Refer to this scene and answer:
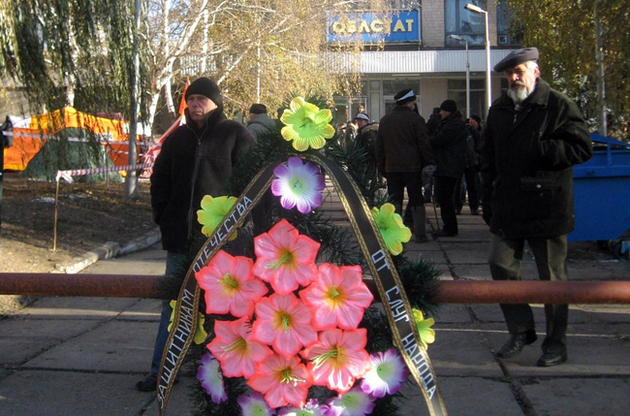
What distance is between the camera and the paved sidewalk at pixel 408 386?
14.1 ft

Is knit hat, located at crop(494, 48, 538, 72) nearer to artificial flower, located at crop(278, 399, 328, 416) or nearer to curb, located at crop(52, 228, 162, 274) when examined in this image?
artificial flower, located at crop(278, 399, 328, 416)

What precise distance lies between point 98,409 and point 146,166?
12.5 m

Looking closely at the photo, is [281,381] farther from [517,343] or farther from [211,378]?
[517,343]

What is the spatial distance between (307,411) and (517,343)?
8.98 feet

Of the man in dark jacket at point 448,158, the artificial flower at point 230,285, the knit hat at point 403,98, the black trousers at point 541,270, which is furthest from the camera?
the man in dark jacket at point 448,158

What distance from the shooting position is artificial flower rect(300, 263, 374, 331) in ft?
8.08

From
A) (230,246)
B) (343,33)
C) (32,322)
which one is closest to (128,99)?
(32,322)

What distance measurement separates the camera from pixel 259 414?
2607 mm

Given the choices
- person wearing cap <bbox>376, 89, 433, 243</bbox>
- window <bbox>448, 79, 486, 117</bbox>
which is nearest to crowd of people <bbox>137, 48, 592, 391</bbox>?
person wearing cap <bbox>376, 89, 433, 243</bbox>

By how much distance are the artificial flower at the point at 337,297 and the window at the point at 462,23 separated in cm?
3133

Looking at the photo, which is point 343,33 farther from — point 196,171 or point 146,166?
point 196,171

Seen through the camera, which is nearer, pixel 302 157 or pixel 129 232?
pixel 302 157

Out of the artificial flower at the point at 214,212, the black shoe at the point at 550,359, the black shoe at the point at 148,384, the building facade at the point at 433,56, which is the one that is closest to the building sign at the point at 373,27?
the building facade at the point at 433,56

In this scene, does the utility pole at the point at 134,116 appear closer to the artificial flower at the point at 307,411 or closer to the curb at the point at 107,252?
the curb at the point at 107,252
